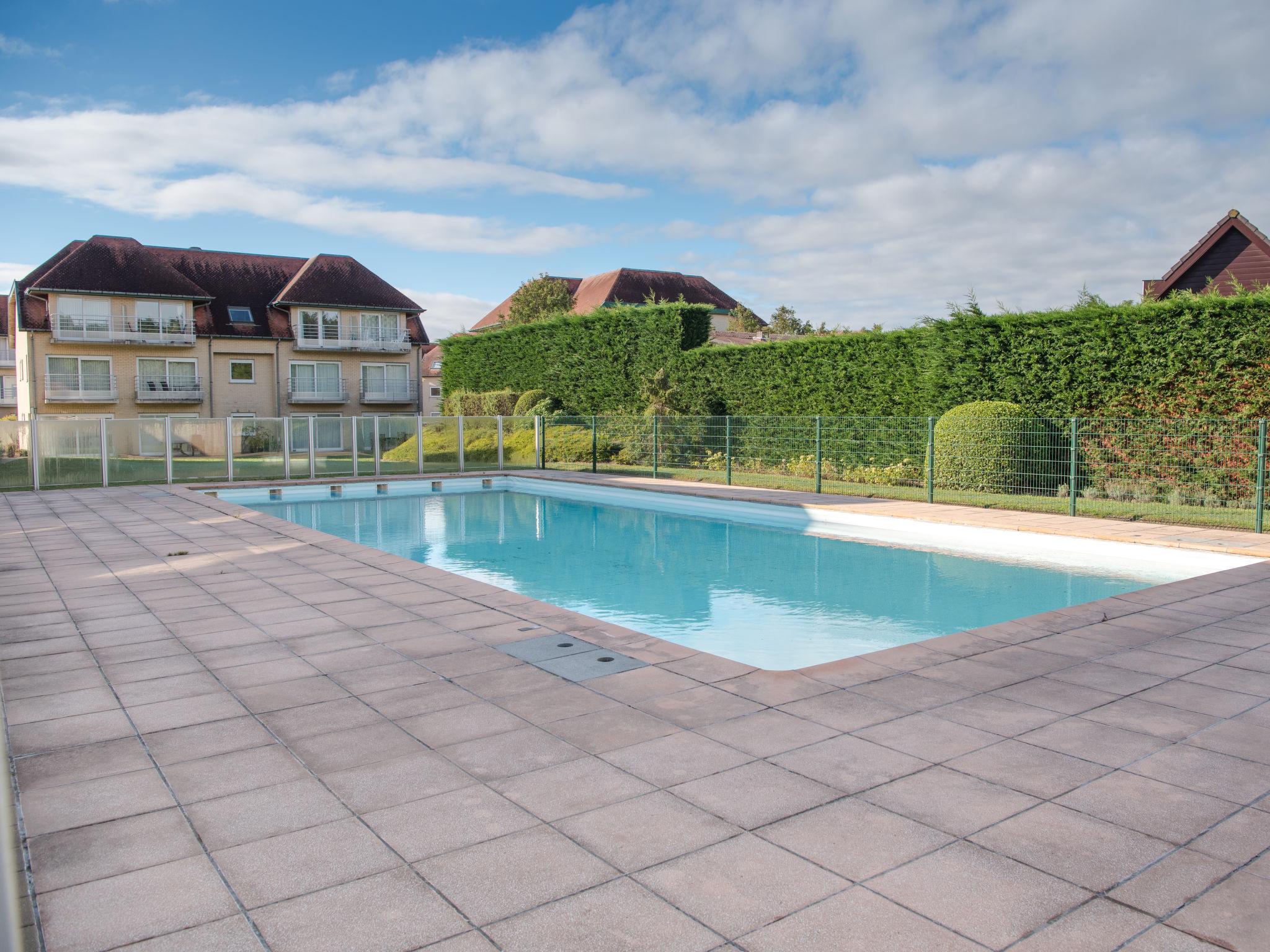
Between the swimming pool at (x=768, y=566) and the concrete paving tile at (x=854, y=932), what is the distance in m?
3.97

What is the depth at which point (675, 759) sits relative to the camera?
3549mm

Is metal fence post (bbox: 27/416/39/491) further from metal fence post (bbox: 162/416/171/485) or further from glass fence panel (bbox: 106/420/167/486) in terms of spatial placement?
metal fence post (bbox: 162/416/171/485)

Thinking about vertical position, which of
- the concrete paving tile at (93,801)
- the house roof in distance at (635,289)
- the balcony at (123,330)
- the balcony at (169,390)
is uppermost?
the house roof in distance at (635,289)

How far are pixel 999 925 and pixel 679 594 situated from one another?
636 cm

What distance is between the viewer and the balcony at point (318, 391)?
36906mm

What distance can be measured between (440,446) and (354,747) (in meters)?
17.6

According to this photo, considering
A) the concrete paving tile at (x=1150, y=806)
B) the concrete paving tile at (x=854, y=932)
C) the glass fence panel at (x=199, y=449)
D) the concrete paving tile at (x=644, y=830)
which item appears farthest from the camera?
the glass fence panel at (x=199, y=449)

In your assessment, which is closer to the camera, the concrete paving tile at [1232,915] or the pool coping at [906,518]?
the concrete paving tile at [1232,915]

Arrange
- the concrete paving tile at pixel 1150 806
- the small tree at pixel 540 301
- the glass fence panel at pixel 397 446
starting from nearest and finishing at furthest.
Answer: the concrete paving tile at pixel 1150 806 → the glass fence panel at pixel 397 446 → the small tree at pixel 540 301

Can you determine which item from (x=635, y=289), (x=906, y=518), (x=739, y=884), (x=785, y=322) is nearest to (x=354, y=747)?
(x=739, y=884)

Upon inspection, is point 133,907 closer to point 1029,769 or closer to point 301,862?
point 301,862

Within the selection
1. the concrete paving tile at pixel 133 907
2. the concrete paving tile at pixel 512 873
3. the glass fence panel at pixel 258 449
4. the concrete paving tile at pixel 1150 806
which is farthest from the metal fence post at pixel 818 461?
the concrete paving tile at pixel 133 907

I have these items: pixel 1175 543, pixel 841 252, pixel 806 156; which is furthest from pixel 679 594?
pixel 841 252

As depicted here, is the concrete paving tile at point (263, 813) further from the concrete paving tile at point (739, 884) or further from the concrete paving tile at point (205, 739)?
the concrete paving tile at point (739, 884)
